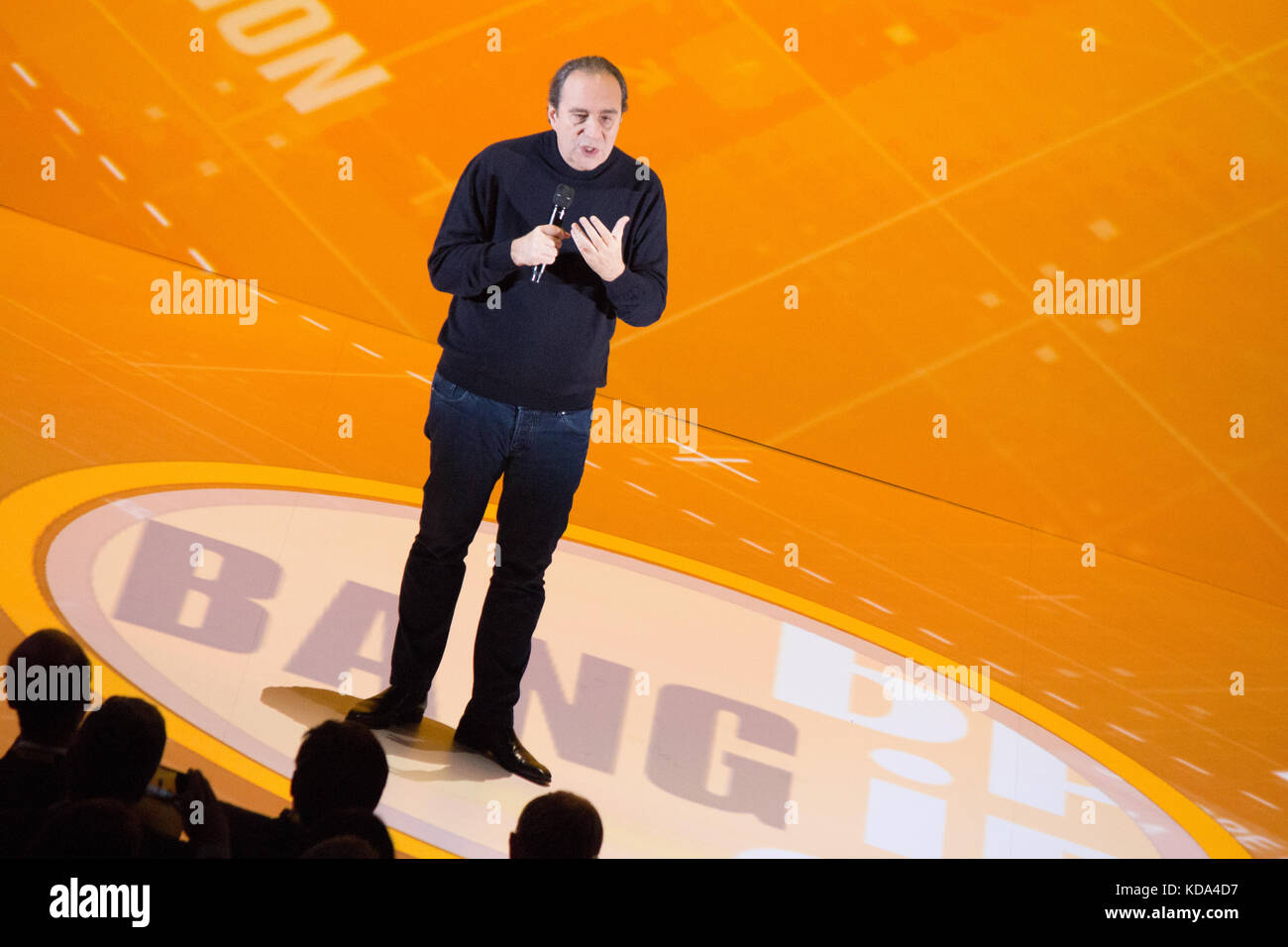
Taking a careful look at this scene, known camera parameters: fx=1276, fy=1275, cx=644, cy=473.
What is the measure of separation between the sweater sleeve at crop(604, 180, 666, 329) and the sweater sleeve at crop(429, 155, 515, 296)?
0.21 m

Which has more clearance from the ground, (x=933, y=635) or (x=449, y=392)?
(x=449, y=392)

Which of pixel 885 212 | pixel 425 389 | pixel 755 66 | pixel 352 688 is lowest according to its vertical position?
pixel 352 688

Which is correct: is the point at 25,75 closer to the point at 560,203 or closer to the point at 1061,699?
the point at 560,203

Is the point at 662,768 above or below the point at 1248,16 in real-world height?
below

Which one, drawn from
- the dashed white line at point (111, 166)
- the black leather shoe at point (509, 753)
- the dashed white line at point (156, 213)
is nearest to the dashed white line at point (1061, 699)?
the black leather shoe at point (509, 753)

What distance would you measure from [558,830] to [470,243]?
3.64 ft

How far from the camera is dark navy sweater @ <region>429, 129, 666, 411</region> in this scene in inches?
84.3

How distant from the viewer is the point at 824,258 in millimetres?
4941

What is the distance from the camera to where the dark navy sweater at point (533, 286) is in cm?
214

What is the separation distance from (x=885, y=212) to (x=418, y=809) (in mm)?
3466

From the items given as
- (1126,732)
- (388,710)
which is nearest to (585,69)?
(388,710)

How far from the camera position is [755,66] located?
485cm
